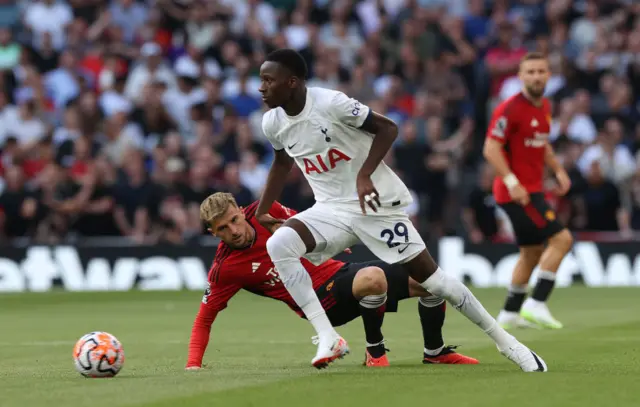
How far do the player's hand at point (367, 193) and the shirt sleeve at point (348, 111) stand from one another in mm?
413

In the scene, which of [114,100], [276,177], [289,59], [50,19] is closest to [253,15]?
[114,100]

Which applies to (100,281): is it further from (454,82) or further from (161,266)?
(454,82)

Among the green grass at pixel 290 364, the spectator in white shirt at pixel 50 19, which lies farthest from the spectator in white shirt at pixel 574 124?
the spectator in white shirt at pixel 50 19

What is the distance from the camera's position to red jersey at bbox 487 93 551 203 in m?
12.5

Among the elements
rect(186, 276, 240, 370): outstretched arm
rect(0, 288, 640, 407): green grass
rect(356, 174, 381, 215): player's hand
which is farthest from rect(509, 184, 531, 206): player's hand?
rect(356, 174, 381, 215): player's hand

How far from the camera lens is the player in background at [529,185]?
12500 mm

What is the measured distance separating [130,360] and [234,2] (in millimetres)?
15779

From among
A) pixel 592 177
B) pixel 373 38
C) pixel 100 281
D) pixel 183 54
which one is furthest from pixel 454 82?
pixel 100 281

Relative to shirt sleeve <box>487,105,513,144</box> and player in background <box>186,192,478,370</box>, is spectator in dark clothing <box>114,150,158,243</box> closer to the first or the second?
shirt sleeve <box>487,105,513,144</box>

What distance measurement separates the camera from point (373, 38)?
74.2 feet

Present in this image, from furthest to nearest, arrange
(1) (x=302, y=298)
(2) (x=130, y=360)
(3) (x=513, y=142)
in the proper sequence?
(3) (x=513, y=142)
(2) (x=130, y=360)
(1) (x=302, y=298)

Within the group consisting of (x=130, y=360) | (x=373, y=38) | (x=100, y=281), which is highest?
(x=373, y=38)

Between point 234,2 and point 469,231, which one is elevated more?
point 234,2

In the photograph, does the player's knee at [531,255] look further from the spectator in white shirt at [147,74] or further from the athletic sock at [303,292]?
the spectator in white shirt at [147,74]
